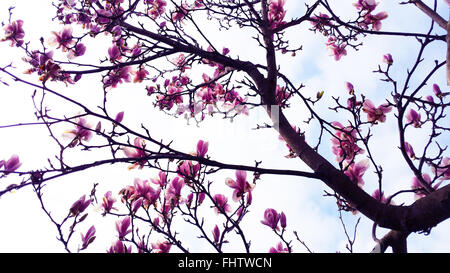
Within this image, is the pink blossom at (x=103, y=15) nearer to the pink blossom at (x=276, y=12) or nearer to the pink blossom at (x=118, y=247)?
the pink blossom at (x=276, y=12)

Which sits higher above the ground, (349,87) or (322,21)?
(322,21)

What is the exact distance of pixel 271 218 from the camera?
94.1 inches

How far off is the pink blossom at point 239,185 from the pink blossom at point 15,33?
7.74 feet

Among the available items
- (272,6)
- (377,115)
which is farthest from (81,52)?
(377,115)

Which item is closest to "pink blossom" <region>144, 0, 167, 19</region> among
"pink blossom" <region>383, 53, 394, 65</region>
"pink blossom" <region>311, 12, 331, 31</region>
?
"pink blossom" <region>311, 12, 331, 31</region>

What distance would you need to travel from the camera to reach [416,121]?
275 centimetres

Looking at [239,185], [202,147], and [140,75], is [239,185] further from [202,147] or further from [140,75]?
[140,75]

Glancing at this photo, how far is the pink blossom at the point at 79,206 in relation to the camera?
6.17 feet

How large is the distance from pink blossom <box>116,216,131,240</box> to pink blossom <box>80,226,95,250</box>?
0.20 meters

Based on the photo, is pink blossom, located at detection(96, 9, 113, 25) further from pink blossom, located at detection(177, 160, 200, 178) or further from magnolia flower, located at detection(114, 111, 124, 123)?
pink blossom, located at detection(177, 160, 200, 178)

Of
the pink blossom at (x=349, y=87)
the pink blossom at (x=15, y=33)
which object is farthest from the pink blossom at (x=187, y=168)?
the pink blossom at (x=15, y=33)

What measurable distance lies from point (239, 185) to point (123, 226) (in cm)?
92

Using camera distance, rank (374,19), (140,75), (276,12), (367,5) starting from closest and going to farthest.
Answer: (276,12)
(367,5)
(374,19)
(140,75)

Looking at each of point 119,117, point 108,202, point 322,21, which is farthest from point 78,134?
point 322,21
